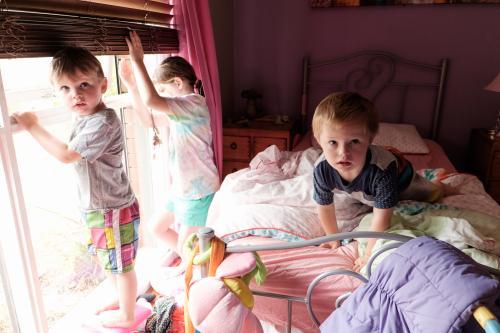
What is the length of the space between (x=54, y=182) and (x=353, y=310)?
1.75m

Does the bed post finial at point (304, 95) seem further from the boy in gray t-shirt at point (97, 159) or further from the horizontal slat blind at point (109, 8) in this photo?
the boy in gray t-shirt at point (97, 159)

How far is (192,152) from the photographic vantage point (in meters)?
1.89

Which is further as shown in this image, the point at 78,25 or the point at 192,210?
the point at 192,210

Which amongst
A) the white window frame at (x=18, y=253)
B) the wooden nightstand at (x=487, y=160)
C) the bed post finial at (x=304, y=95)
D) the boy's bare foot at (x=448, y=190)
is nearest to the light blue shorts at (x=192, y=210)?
the white window frame at (x=18, y=253)

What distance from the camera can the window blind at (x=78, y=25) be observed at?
1.12 metres

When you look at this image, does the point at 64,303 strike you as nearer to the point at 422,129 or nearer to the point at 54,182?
the point at 54,182

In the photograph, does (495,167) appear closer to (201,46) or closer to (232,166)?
(232,166)

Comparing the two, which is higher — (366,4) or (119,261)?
(366,4)

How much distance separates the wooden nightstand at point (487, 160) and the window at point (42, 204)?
93.1 inches

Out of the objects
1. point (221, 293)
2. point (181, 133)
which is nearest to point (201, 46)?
point (181, 133)

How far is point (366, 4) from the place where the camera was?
2.98 metres

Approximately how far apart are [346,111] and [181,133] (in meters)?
0.93

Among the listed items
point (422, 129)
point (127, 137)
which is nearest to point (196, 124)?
point (127, 137)

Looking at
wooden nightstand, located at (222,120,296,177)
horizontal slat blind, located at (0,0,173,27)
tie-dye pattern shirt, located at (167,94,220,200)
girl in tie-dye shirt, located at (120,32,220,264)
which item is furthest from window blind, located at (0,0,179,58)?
wooden nightstand, located at (222,120,296,177)
